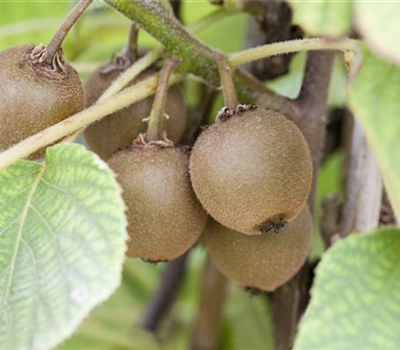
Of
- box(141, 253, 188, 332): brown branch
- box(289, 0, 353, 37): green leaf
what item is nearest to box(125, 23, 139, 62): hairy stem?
box(289, 0, 353, 37): green leaf

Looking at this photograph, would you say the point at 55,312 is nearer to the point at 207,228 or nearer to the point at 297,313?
the point at 207,228

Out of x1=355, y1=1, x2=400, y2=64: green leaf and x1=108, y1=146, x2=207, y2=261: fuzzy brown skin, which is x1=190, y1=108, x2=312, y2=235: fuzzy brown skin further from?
x1=355, y1=1, x2=400, y2=64: green leaf

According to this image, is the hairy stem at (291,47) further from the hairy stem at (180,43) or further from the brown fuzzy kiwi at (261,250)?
the brown fuzzy kiwi at (261,250)

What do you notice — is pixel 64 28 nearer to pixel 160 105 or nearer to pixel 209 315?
pixel 160 105

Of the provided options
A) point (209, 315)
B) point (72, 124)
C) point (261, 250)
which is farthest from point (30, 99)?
point (209, 315)

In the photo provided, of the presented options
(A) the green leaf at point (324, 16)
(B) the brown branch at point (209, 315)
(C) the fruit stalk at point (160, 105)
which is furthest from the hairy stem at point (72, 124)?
(B) the brown branch at point (209, 315)

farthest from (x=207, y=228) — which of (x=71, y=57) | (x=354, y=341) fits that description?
(x=71, y=57)
